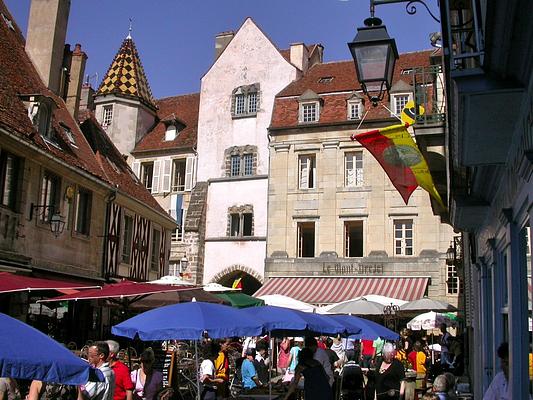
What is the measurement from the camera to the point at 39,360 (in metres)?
3.80

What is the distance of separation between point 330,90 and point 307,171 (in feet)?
13.0

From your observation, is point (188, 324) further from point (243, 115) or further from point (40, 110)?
point (243, 115)

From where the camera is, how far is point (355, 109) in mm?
29172

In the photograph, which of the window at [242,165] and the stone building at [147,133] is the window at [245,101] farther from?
the stone building at [147,133]

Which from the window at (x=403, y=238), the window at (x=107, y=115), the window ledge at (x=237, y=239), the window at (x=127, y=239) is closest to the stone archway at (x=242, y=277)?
the window ledge at (x=237, y=239)

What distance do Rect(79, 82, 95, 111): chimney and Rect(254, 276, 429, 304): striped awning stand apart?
1392 cm

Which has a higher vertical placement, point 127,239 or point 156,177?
point 156,177

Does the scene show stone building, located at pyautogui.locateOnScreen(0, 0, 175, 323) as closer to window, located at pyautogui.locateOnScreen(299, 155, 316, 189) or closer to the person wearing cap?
the person wearing cap

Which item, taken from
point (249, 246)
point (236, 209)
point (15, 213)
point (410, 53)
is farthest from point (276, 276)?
point (15, 213)

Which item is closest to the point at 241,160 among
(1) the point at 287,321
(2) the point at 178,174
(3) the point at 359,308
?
(2) the point at 178,174

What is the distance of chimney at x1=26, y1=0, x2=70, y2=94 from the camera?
2036 centimetres

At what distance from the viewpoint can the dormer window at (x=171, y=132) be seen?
3581cm

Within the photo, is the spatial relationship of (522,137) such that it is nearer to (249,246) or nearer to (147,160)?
(249,246)

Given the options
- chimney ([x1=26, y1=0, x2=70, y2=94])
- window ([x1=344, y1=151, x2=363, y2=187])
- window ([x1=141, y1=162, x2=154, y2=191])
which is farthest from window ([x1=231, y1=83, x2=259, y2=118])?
chimney ([x1=26, y1=0, x2=70, y2=94])
